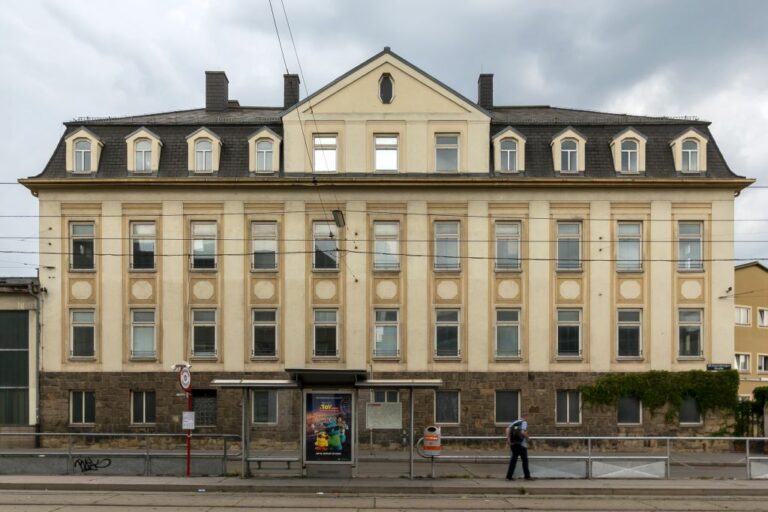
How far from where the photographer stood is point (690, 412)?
2884 cm

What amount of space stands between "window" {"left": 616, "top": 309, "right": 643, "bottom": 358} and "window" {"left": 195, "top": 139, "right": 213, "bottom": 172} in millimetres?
16329

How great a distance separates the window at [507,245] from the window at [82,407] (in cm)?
1578

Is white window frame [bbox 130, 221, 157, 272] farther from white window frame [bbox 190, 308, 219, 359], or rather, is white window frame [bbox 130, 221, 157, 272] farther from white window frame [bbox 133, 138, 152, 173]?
white window frame [bbox 190, 308, 219, 359]

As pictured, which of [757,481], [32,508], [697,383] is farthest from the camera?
[697,383]

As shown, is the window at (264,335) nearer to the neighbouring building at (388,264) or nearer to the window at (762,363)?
the neighbouring building at (388,264)

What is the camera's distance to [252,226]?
29609mm

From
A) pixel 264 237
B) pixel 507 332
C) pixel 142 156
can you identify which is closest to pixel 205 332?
pixel 264 237

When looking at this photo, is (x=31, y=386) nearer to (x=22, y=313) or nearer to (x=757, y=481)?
(x=22, y=313)

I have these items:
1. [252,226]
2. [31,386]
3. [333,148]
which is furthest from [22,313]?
[333,148]

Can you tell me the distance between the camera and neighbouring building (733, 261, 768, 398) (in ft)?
152

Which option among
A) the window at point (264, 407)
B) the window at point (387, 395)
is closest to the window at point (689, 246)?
the window at point (387, 395)

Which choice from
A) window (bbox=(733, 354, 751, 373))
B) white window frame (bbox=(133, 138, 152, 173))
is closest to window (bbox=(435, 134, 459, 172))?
white window frame (bbox=(133, 138, 152, 173))

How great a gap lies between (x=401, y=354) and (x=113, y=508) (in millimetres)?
15399

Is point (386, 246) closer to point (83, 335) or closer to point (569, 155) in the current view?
point (569, 155)
